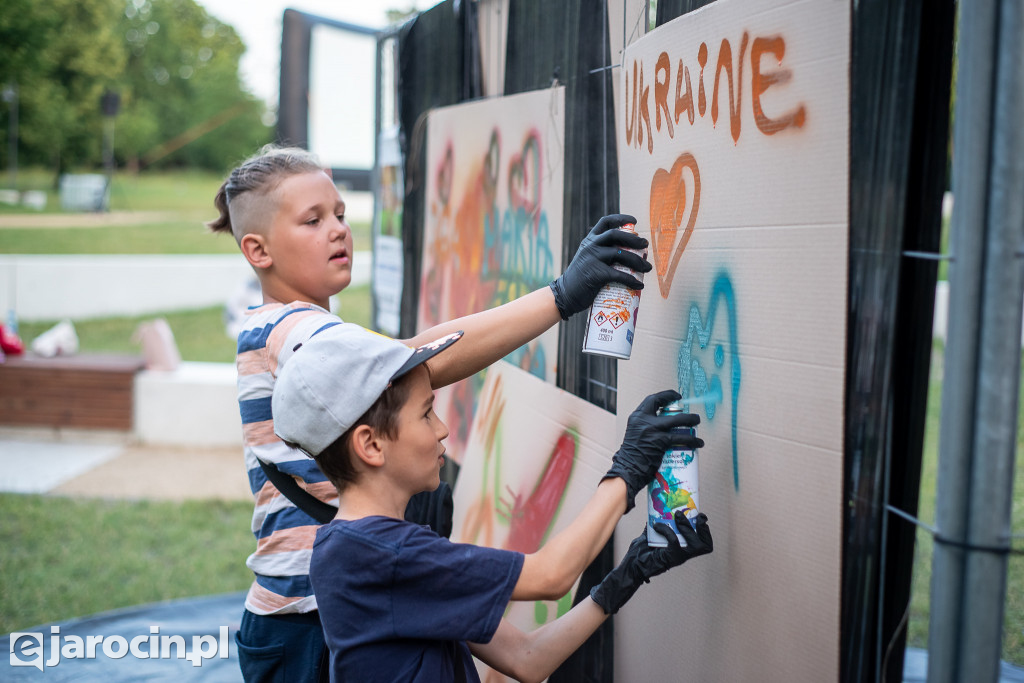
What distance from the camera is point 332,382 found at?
63.6 inches

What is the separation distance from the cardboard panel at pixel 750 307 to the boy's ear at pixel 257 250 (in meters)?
0.95

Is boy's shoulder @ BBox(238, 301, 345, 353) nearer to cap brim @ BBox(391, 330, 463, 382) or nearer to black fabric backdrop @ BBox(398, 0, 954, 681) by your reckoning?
cap brim @ BBox(391, 330, 463, 382)

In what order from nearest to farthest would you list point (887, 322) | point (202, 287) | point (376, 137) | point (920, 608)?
1. point (887, 322)
2. point (920, 608)
3. point (376, 137)
4. point (202, 287)

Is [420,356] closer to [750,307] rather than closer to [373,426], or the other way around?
[373,426]

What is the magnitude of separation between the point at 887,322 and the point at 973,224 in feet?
0.76

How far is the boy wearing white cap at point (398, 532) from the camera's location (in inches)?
61.9

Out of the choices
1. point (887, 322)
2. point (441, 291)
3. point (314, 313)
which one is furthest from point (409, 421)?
point (441, 291)

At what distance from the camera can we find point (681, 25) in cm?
197

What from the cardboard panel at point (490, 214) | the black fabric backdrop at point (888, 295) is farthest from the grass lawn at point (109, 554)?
the black fabric backdrop at point (888, 295)

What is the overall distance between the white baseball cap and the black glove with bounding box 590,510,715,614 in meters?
0.60

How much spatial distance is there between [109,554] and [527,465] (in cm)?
357

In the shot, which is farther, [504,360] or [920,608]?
[920,608]

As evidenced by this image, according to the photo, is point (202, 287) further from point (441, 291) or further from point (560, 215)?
point (560, 215)

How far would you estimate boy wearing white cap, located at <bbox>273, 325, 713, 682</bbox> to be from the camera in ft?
5.16
